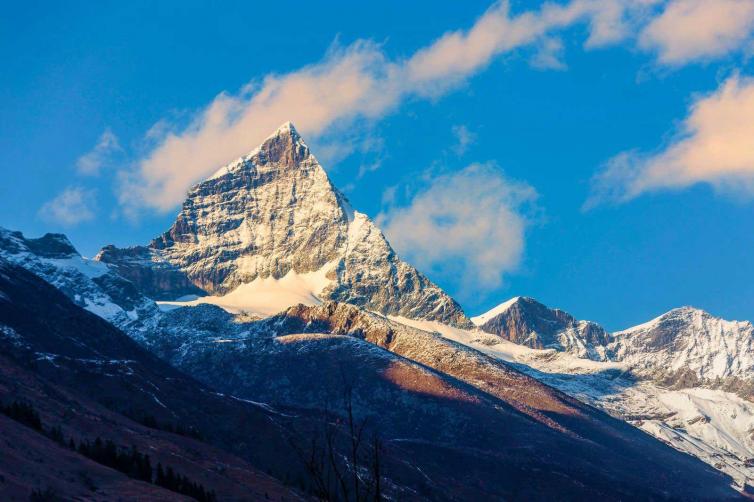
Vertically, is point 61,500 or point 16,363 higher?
point 16,363

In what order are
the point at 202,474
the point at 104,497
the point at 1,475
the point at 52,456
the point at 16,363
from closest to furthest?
the point at 1,475
the point at 104,497
the point at 52,456
the point at 202,474
the point at 16,363

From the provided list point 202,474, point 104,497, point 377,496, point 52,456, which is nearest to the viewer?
point 377,496

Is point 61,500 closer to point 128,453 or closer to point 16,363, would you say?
point 128,453

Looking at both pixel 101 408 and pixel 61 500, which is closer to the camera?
pixel 61 500

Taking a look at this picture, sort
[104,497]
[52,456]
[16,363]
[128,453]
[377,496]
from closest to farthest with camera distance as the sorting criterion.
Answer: [377,496]
[104,497]
[52,456]
[128,453]
[16,363]

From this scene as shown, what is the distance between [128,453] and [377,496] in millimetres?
114201

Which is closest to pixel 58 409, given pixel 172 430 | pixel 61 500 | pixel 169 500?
pixel 172 430

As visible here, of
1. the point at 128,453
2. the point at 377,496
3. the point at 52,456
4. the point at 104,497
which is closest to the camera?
the point at 377,496

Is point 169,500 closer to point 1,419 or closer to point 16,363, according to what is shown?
point 1,419

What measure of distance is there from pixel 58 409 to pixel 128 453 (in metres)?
19.1

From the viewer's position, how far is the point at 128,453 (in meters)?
145

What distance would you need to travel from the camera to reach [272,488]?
164 m

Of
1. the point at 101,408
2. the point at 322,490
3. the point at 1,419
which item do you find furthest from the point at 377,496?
the point at 101,408

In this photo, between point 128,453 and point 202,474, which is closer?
point 128,453
